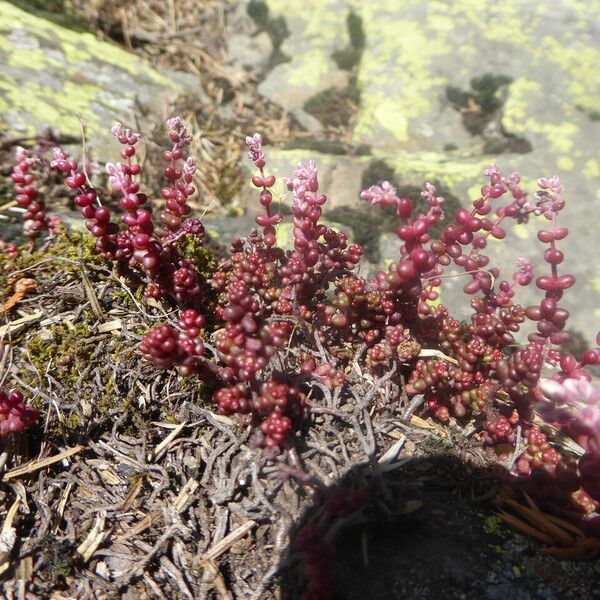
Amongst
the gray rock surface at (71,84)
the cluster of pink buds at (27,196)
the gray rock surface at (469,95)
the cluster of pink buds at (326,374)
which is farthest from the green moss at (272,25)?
the cluster of pink buds at (326,374)

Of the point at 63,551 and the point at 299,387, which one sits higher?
the point at 299,387

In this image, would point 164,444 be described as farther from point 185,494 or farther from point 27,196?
point 27,196

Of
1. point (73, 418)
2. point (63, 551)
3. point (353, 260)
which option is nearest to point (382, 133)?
point (353, 260)

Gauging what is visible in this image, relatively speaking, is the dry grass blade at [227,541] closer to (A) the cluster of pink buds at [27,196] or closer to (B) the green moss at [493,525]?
(B) the green moss at [493,525]

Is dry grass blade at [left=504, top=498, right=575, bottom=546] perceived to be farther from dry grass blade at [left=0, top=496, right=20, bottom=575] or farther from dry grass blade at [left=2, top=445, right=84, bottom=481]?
dry grass blade at [left=0, top=496, right=20, bottom=575]

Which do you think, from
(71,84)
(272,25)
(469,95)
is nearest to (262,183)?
(71,84)

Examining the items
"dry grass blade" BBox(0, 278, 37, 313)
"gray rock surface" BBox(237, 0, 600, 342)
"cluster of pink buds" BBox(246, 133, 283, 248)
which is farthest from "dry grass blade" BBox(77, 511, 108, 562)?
"gray rock surface" BBox(237, 0, 600, 342)

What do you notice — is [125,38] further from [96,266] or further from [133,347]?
[133,347]
